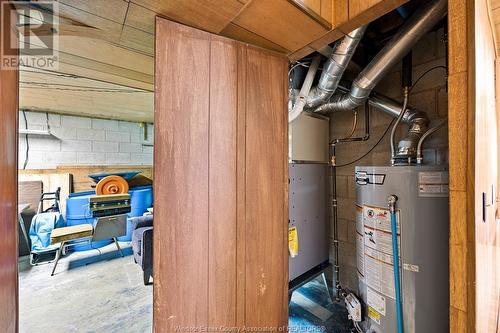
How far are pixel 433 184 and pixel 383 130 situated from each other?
0.86m

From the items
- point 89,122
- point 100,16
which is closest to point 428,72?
point 100,16

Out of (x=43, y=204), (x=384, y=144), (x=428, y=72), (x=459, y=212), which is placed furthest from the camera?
(x=43, y=204)

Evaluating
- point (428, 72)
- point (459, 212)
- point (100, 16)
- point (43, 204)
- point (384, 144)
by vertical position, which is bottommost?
point (43, 204)

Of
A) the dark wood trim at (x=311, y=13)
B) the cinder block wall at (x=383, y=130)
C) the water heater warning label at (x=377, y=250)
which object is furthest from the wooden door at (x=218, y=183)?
the cinder block wall at (x=383, y=130)

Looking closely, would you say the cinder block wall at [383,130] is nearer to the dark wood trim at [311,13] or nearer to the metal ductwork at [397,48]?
the metal ductwork at [397,48]

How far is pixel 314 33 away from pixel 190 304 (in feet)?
3.96

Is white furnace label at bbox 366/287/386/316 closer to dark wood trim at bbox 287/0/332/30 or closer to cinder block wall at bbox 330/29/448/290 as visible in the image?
cinder block wall at bbox 330/29/448/290

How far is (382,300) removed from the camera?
1.24 metres

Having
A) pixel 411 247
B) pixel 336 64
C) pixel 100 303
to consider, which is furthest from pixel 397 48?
pixel 100 303

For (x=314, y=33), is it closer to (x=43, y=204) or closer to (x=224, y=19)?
(x=224, y=19)

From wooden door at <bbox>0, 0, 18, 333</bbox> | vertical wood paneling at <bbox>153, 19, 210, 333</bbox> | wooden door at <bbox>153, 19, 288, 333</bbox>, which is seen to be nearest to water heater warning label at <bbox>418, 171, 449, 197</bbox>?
wooden door at <bbox>153, 19, 288, 333</bbox>

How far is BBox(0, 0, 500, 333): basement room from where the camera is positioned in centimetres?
69

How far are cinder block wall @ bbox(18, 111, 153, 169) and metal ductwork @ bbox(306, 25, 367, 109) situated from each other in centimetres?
371

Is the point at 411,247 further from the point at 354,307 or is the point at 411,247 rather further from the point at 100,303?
the point at 100,303
